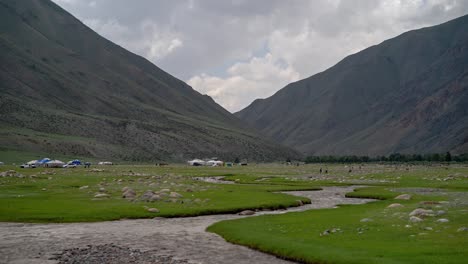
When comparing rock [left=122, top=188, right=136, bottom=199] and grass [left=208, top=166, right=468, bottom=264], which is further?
rock [left=122, top=188, right=136, bottom=199]

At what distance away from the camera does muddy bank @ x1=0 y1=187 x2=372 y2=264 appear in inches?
973

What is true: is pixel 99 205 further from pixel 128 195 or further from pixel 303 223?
pixel 303 223

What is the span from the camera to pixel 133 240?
2900 cm

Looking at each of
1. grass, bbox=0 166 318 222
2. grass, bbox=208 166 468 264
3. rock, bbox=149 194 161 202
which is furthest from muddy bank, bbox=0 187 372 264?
rock, bbox=149 194 161 202

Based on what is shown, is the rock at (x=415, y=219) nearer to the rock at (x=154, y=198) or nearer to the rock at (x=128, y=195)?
the rock at (x=154, y=198)

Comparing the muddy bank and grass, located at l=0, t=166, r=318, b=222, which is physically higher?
grass, located at l=0, t=166, r=318, b=222

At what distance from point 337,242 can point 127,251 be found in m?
10.9

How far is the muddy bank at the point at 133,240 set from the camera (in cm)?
2472

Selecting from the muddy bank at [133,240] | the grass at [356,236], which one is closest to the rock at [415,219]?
the grass at [356,236]

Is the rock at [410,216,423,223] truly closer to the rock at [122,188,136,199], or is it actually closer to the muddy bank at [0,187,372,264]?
the muddy bank at [0,187,372,264]

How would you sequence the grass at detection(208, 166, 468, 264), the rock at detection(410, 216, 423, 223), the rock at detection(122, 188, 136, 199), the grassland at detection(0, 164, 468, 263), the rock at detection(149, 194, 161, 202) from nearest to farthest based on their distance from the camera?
the grass at detection(208, 166, 468, 264) < the grassland at detection(0, 164, 468, 263) < the rock at detection(410, 216, 423, 223) < the rock at detection(149, 194, 161, 202) < the rock at detection(122, 188, 136, 199)

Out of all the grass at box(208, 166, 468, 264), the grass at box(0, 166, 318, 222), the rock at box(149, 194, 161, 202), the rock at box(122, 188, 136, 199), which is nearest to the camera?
the grass at box(208, 166, 468, 264)

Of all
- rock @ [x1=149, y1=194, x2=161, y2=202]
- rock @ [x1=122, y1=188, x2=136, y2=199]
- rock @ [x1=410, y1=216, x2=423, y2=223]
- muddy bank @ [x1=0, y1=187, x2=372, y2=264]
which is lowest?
muddy bank @ [x1=0, y1=187, x2=372, y2=264]

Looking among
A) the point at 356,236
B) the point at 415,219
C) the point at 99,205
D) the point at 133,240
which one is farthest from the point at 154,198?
the point at 415,219
